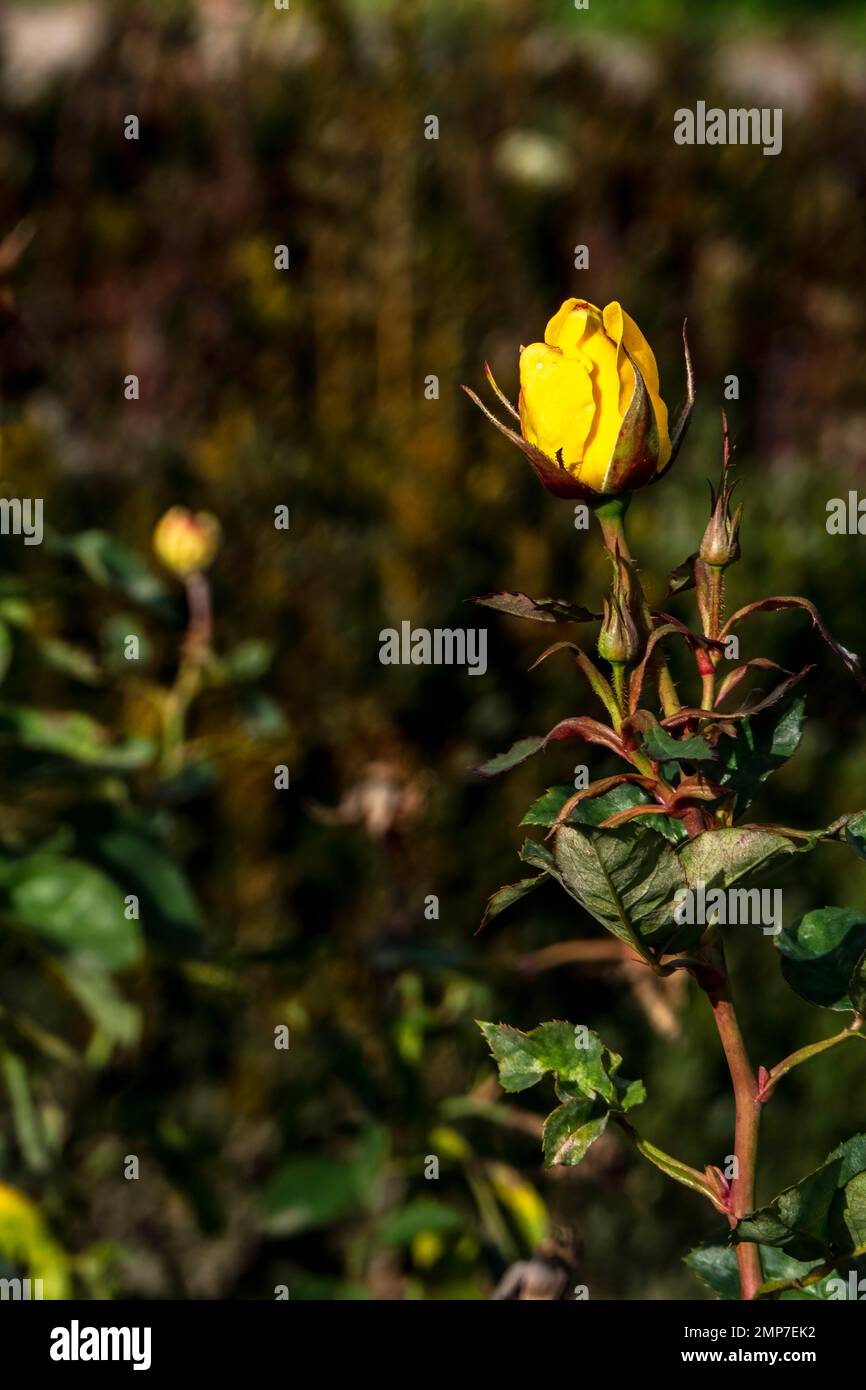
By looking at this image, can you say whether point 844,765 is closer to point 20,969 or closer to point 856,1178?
point 20,969

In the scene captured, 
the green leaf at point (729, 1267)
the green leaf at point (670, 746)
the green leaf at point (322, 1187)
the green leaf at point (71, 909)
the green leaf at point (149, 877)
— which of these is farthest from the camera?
the green leaf at point (322, 1187)

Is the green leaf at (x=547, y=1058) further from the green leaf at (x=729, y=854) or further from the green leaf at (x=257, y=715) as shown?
the green leaf at (x=257, y=715)

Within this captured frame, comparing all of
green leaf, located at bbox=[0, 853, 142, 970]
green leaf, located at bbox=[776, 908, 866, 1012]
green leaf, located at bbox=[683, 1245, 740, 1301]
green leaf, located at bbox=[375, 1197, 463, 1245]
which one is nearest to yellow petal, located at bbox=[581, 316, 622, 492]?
green leaf, located at bbox=[776, 908, 866, 1012]

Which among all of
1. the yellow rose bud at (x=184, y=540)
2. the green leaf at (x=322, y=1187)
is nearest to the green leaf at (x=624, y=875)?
the green leaf at (x=322, y=1187)

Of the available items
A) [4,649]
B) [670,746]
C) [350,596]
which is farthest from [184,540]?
[670,746]

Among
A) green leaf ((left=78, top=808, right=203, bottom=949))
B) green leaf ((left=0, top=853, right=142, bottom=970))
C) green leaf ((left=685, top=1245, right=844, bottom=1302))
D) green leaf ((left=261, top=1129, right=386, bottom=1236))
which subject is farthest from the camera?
A: green leaf ((left=261, top=1129, right=386, bottom=1236))

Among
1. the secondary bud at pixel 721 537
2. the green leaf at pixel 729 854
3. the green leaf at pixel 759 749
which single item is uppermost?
the secondary bud at pixel 721 537

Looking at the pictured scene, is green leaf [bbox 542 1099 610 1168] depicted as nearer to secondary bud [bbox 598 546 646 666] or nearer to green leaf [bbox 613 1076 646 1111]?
green leaf [bbox 613 1076 646 1111]
